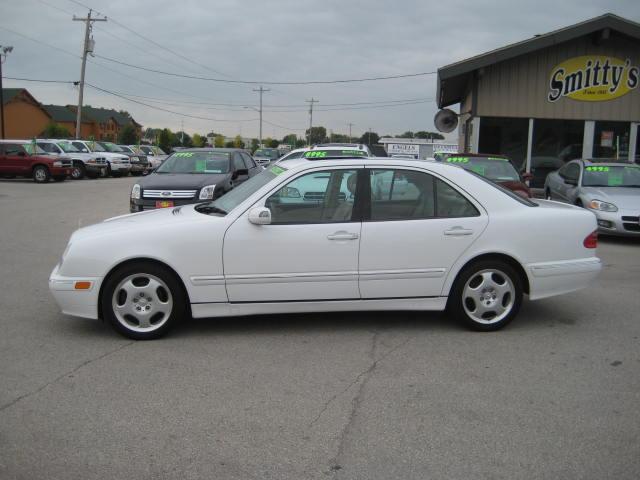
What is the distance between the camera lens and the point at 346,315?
229 inches

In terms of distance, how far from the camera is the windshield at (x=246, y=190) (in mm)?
5219

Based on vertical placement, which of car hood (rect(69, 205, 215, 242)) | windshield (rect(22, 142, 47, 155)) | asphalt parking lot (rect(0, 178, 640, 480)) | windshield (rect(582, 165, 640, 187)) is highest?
windshield (rect(22, 142, 47, 155))

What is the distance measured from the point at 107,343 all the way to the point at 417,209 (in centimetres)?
284

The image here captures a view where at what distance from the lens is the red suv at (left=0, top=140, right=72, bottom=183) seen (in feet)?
81.6

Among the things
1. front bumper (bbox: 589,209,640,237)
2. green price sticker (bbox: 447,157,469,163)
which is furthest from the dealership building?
front bumper (bbox: 589,209,640,237)

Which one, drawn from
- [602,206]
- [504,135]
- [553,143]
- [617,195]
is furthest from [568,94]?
[602,206]

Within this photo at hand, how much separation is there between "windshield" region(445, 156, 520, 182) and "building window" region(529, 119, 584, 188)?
7.07 m

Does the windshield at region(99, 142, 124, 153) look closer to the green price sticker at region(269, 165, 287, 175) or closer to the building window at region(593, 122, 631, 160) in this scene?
the building window at region(593, 122, 631, 160)

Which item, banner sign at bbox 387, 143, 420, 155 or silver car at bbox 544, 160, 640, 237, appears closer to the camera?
silver car at bbox 544, 160, 640, 237

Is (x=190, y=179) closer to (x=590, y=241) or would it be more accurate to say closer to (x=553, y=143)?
(x=590, y=241)

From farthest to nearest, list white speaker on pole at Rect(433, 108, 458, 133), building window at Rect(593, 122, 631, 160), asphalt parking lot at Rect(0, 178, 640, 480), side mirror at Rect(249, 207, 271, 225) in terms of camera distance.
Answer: building window at Rect(593, 122, 631, 160), white speaker on pole at Rect(433, 108, 458, 133), side mirror at Rect(249, 207, 271, 225), asphalt parking lot at Rect(0, 178, 640, 480)

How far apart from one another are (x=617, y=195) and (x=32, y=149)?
2310 cm

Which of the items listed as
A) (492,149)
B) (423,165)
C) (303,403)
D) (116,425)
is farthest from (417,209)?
(492,149)

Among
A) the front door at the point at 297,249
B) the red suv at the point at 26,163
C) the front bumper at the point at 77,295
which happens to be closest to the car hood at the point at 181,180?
the front bumper at the point at 77,295
